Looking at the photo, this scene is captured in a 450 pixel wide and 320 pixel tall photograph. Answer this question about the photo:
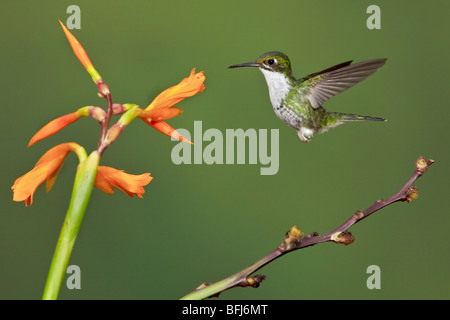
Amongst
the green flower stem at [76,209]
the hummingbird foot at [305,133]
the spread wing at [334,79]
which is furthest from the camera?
the hummingbird foot at [305,133]

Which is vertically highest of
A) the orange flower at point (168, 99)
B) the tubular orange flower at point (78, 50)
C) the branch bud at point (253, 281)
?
the tubular orange flower at point (78, 50)

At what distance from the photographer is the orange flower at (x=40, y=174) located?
104cm

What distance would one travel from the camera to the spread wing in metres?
1.73

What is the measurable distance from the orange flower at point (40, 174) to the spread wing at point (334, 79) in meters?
0.88

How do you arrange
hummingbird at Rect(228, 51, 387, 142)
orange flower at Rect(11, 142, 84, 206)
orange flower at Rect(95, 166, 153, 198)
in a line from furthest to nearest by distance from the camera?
hummingbird at Rect(228, 51, 387, 142)
orange flower at Rect(95, 166, 153, 198)
orange flower at Rect(11, 142, 84, 206)

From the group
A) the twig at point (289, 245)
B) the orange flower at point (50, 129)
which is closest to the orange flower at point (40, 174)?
the orange flower at point (50, 129)

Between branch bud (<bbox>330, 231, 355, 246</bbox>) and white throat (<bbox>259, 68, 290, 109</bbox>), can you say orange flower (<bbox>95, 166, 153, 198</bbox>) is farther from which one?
white throat (<bbox>259, 68, 290, 109</bbox>)

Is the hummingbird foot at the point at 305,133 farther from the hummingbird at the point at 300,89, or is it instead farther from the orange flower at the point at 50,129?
the orange flower at the point at 50,129

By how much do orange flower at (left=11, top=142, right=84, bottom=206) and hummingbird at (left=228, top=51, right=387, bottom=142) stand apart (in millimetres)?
913

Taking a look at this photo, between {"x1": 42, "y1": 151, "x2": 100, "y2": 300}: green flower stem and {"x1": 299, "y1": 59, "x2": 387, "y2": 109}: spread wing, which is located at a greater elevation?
{"x1": 299, "y1": 59, "x2": 387, "y2": 109}: spread wing

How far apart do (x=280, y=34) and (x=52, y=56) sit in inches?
52.4

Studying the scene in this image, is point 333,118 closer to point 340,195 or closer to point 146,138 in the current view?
point 340,195

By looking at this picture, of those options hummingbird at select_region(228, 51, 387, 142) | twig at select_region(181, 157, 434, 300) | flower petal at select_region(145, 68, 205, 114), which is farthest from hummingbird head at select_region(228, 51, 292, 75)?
twig at select_region(181, 157, 434, 300)

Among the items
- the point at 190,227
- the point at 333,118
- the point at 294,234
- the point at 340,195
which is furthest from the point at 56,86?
the point at 294,234
